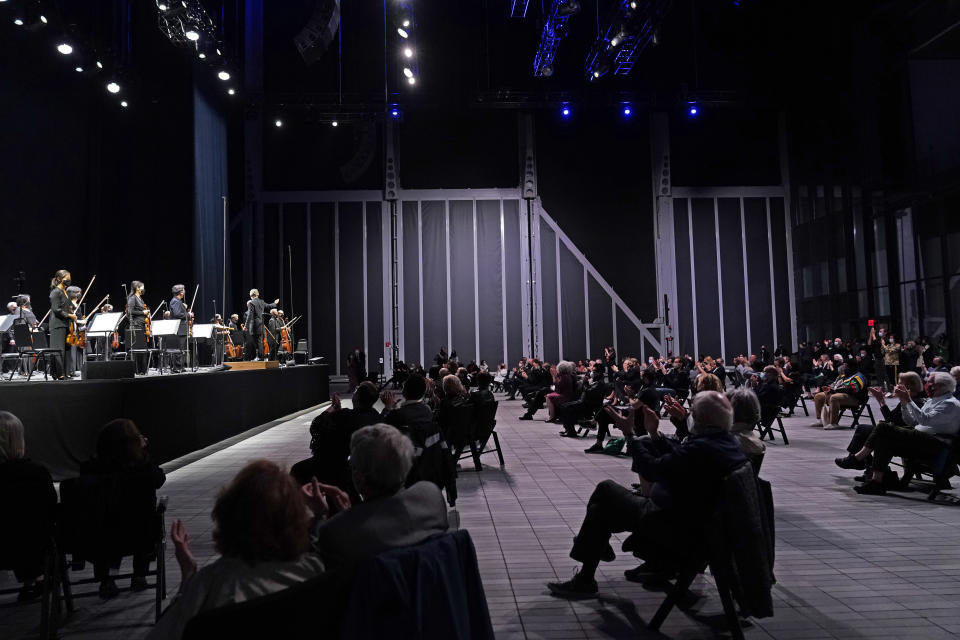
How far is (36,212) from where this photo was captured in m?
12.6

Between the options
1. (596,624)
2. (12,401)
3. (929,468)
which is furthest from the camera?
(12,401)

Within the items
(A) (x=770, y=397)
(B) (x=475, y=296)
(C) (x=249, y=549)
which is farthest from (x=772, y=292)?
(C) (x=249, y=549)

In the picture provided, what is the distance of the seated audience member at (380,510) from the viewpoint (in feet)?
5.71

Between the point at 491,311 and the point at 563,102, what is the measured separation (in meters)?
6.49

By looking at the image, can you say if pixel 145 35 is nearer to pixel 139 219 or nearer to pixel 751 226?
pixel 139 219

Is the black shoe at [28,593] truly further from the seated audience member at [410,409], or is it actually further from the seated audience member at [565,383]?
the seated audience member at [565,383]

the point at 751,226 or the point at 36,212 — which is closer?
the point at 36,212

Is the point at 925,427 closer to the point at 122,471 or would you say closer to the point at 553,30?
the point at 122,471

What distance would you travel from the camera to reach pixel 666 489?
2744 millimetres

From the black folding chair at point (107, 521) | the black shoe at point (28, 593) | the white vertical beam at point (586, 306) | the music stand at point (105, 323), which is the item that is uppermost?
the white vertical beam at point (586, 306)

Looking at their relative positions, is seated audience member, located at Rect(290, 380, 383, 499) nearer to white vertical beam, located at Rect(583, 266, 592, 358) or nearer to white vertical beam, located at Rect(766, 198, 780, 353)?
white vertical beam, located at Rect(583, 266, 592, 358)

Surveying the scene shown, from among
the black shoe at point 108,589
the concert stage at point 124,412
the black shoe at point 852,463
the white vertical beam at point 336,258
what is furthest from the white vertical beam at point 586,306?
the black shoe at point 108,589

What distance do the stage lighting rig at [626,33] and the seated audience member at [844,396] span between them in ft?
28.4

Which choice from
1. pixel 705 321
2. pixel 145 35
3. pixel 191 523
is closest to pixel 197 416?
pixel 191 523
